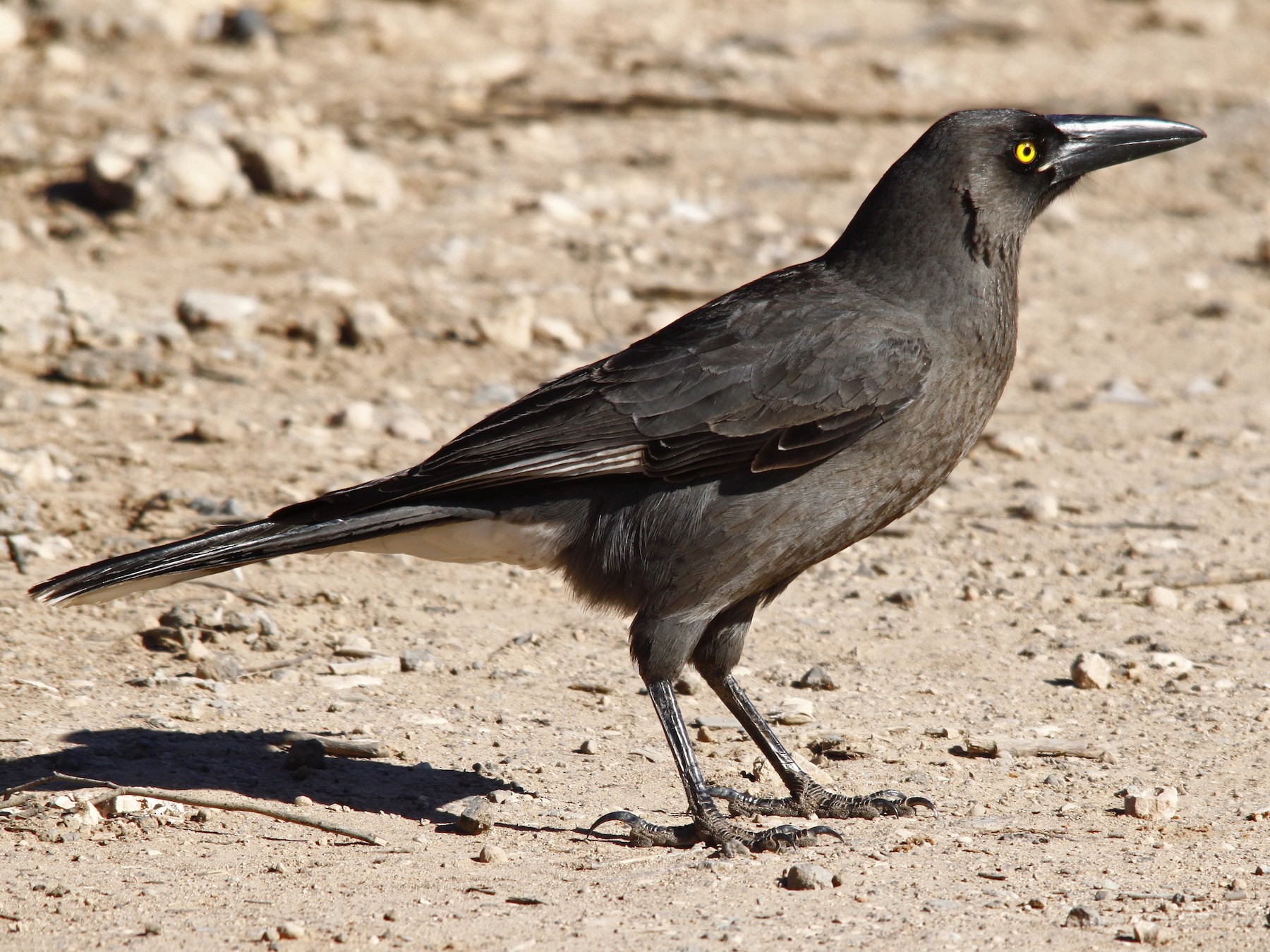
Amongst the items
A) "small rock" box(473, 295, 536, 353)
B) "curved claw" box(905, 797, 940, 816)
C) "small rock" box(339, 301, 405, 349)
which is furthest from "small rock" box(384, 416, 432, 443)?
"curved claw" box(905, 797, 940, 816)

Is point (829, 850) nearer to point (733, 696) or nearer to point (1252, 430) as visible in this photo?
point (733, 696)

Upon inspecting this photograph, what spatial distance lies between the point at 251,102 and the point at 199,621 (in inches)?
263

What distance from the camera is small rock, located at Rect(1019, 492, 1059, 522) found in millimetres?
7379

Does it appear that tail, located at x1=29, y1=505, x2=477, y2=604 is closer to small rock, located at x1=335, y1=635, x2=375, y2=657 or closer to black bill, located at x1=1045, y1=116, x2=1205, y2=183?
small rock, located at x1=335, y1=635, x2=375, y2=657

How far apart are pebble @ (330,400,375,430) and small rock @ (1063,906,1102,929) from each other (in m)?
4.74

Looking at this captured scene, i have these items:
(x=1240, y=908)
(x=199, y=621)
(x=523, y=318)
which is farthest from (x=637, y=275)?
(x=1240, y=908)

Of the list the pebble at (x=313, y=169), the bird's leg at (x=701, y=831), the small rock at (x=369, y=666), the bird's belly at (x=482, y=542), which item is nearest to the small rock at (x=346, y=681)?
the small rock at (x=369, y=666)

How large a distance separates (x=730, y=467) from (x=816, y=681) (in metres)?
1.26

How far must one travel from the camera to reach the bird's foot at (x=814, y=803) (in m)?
5.06

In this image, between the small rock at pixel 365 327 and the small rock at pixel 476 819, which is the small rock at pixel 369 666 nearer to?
the small rock at pixel 476 819

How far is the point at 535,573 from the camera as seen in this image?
6.82m

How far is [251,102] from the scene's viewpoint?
1164 centimetres

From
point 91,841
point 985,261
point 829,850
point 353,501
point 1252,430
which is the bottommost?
point 91,841

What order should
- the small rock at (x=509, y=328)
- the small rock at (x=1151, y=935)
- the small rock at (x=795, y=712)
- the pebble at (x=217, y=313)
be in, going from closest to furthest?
the small rock at (x=1151, y=935) → the small rock at (x=795, y=712) → the pebble at (x=217, y=313) → the small rock at (x=509, y=328)
